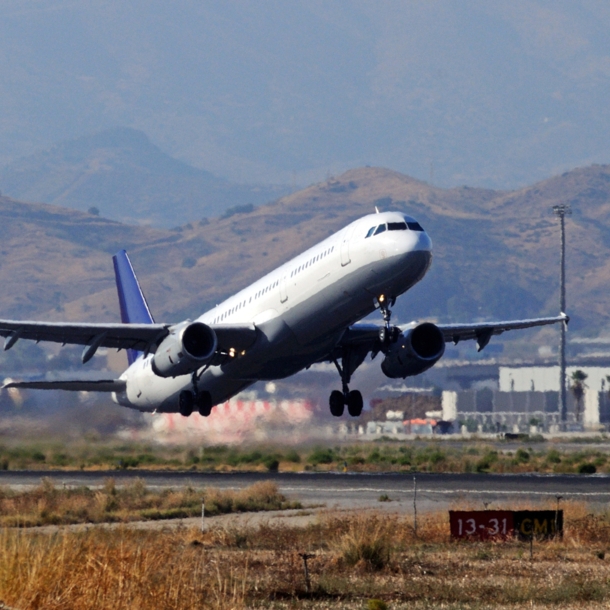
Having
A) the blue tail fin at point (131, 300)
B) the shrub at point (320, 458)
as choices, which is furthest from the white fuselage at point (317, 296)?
the shrub at point (320, 458)

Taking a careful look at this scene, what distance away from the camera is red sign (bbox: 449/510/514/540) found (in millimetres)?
30859

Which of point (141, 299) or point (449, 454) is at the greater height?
point (141, 299)

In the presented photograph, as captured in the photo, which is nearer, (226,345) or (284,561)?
(284,561)

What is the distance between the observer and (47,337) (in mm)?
44344

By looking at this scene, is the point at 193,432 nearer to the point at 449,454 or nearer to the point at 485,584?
the point at 449,454

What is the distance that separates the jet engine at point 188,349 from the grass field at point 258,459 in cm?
1931

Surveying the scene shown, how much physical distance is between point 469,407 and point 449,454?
100126 millimetres

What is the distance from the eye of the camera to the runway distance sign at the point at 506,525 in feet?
101

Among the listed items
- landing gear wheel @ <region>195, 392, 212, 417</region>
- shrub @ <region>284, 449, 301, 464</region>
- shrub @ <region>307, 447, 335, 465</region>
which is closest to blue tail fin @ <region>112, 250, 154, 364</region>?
shrub @ <region>284, 449, 301, 464</region>

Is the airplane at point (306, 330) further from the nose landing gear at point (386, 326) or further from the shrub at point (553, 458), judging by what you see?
the shrub at point (553, 458)

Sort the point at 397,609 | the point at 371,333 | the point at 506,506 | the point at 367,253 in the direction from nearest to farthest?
the point at 397,609
the point at 367,253
the point at 506,506
the point at 371,333

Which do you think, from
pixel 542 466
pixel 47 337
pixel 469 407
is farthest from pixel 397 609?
pixel 469 407

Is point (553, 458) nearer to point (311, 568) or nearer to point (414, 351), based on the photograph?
point (414, 351)

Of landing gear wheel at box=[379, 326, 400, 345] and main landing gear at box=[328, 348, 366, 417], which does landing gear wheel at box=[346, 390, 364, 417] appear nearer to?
main landing gear at box=[328, 348, 366, 417]
